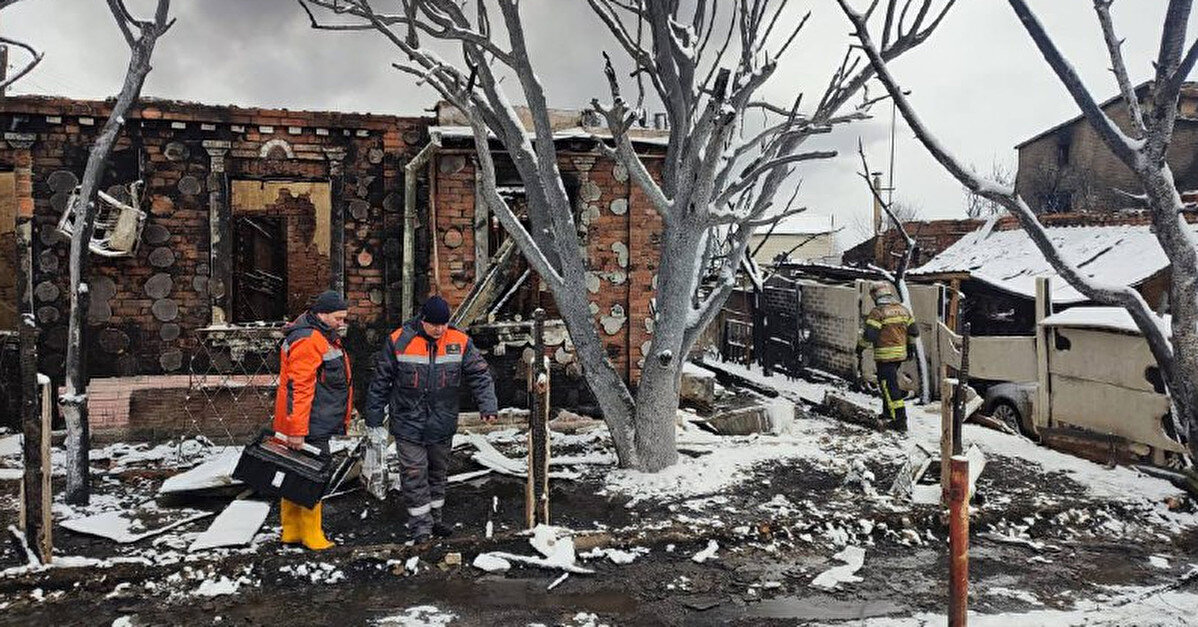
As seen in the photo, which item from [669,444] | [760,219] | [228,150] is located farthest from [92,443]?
[760,219]

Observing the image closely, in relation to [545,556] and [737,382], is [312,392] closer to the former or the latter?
[545,556]

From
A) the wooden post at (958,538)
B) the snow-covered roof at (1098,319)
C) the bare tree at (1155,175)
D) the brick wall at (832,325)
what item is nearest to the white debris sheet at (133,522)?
the wooden post at (958,538)

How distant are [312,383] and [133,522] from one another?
203 centimetres

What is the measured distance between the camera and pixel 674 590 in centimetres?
494

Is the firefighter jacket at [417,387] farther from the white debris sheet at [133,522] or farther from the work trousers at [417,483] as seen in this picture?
the white debris sheet at [133,522]

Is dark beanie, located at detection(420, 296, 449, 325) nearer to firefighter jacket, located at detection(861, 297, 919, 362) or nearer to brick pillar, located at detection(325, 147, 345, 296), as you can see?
brick pillar, located at detection(325, 147, 345, 296)

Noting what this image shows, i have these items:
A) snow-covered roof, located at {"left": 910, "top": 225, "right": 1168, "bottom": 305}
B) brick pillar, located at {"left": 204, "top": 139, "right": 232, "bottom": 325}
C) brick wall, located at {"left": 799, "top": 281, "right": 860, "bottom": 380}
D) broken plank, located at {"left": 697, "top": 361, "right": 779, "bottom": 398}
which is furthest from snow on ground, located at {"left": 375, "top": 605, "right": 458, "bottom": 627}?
brick wall, located at {"left": 799, "top": 281, "right": 860, "bottom": 380}

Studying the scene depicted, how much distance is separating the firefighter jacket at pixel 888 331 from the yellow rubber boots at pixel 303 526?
7418mm

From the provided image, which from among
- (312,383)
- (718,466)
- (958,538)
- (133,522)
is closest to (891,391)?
(718,466)

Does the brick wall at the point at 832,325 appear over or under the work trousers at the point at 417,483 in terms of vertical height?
over

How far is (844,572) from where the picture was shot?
17.2 feet

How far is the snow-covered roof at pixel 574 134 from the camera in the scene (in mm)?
8734

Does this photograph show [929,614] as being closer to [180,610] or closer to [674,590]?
[674,590]

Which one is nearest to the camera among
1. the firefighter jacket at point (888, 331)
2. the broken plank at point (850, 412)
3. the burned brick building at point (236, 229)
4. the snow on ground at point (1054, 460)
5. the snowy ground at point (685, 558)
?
the snowy ground at point (685, 558)
